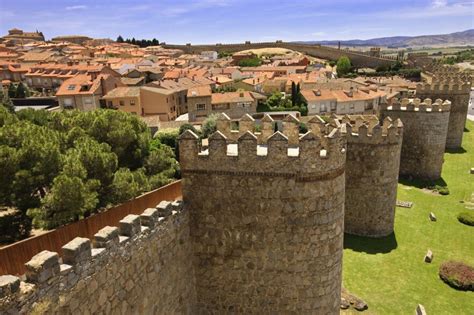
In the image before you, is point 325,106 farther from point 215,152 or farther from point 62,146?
point 215,152

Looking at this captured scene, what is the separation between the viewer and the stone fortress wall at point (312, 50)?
387ft

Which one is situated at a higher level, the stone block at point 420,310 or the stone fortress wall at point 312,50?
the stone fortress wall at point 312,50

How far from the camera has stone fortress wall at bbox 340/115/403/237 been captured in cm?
2302

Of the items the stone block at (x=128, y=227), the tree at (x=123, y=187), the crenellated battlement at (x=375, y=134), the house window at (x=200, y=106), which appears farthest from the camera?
the house window at (x=200, y=106)

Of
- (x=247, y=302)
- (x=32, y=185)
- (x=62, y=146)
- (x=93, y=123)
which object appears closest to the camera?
(x=247, y=302)

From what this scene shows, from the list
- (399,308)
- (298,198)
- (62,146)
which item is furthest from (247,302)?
(62,146)

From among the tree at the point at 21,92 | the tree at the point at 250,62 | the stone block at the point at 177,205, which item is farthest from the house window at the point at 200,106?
the tree at the point at 250,62

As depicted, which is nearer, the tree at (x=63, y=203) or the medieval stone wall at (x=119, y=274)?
the medieval stone wall at (x=119, y=274)

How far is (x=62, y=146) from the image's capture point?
20.5 metres

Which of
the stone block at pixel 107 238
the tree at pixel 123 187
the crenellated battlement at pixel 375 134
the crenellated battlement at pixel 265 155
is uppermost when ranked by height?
the crenellated battlement at pixel 265 155

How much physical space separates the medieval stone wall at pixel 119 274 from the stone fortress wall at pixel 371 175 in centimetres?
1415

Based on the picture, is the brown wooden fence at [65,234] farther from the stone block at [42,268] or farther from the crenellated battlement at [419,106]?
the crenellated battlement at [419,106]

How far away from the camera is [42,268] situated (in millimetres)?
6828

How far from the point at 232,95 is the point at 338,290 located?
50.8m
